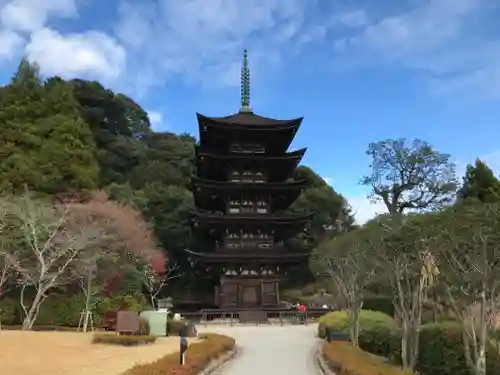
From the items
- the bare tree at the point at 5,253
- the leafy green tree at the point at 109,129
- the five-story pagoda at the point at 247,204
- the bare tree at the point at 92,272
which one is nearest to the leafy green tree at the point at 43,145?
the bare tree at the point at 5,253

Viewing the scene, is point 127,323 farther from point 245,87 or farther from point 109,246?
point 245,87

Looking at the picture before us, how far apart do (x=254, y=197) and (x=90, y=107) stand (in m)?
31.9

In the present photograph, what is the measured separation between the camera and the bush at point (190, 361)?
10367 millimetres

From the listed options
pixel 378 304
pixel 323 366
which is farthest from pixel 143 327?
pixel 378 304

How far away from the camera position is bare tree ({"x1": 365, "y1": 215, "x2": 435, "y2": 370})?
15133mm

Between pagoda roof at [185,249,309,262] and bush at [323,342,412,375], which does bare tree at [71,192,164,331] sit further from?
bush at [323,342,412,375]

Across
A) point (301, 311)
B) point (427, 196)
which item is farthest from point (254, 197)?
point (427, 196)

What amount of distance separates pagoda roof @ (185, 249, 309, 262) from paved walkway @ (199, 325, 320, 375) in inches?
249

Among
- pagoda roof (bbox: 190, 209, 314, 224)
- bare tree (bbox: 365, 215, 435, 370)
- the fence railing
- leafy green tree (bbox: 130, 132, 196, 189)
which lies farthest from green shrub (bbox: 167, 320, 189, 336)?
leafy green tree (bbox: 130, 132, 196, 189)

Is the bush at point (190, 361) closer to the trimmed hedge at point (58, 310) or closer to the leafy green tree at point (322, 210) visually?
the trimmed hedge at point (58, 310)

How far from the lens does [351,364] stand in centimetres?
1188

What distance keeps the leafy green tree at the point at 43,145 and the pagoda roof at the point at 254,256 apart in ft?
31.3

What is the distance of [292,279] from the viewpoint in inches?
2037

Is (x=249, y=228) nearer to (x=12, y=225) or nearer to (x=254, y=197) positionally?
(x=254, y=197)
